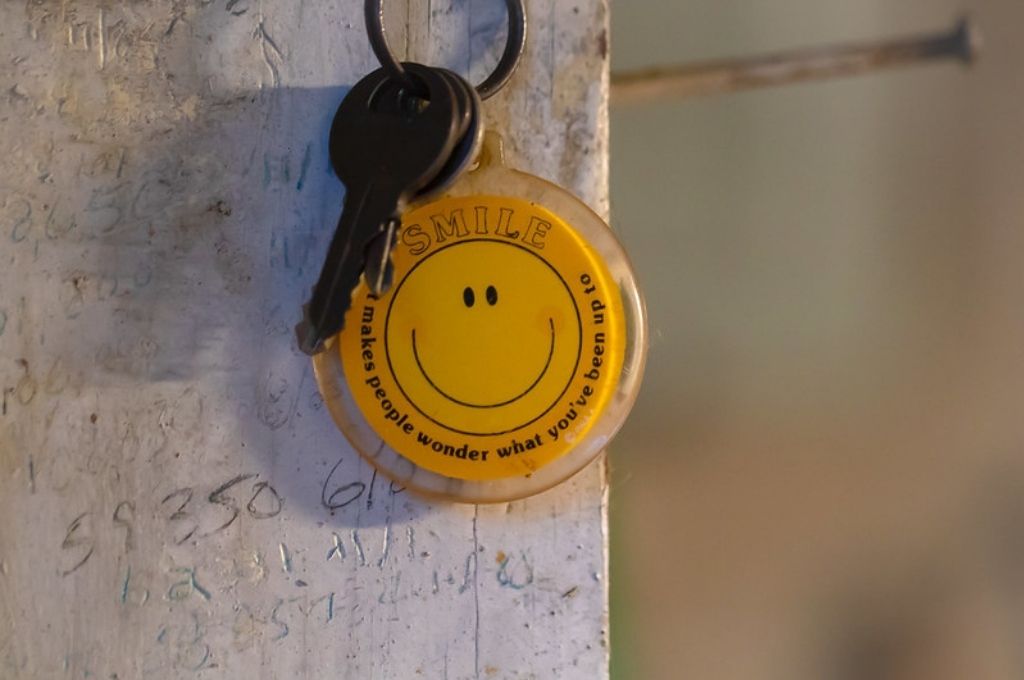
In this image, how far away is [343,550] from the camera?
314mm

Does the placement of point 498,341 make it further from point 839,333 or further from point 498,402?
point 839,333

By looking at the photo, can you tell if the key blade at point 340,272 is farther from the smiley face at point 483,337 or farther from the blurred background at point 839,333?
the blurred background at point 839,333

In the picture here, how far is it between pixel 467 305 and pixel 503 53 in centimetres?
11

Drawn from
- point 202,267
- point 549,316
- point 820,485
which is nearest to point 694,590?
point 820,485

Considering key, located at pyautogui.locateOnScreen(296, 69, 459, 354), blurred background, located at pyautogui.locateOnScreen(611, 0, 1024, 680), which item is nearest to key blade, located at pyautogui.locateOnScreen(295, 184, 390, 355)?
key, located at pyautogui.locateOnScreen(296, 69, 459, 354)

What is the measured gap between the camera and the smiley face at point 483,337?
0.29 meters

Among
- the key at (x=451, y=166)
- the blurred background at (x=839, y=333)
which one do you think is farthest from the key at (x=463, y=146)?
the blurred background at (x=839, y=333)

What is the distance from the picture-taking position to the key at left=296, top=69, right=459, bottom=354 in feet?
0.91

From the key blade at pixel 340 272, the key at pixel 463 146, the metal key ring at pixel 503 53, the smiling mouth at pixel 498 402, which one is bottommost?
the smiling mouth at pixel 498 402

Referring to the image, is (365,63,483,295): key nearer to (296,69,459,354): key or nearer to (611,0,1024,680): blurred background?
(296,69,459,354): key

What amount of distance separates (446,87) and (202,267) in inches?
5.4

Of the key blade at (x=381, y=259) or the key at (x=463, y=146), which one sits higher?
the key at (x=463, y=146)

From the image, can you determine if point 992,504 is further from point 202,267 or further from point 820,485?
point 202,267

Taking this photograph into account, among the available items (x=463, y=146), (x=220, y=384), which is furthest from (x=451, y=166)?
(x=220, y=384)
